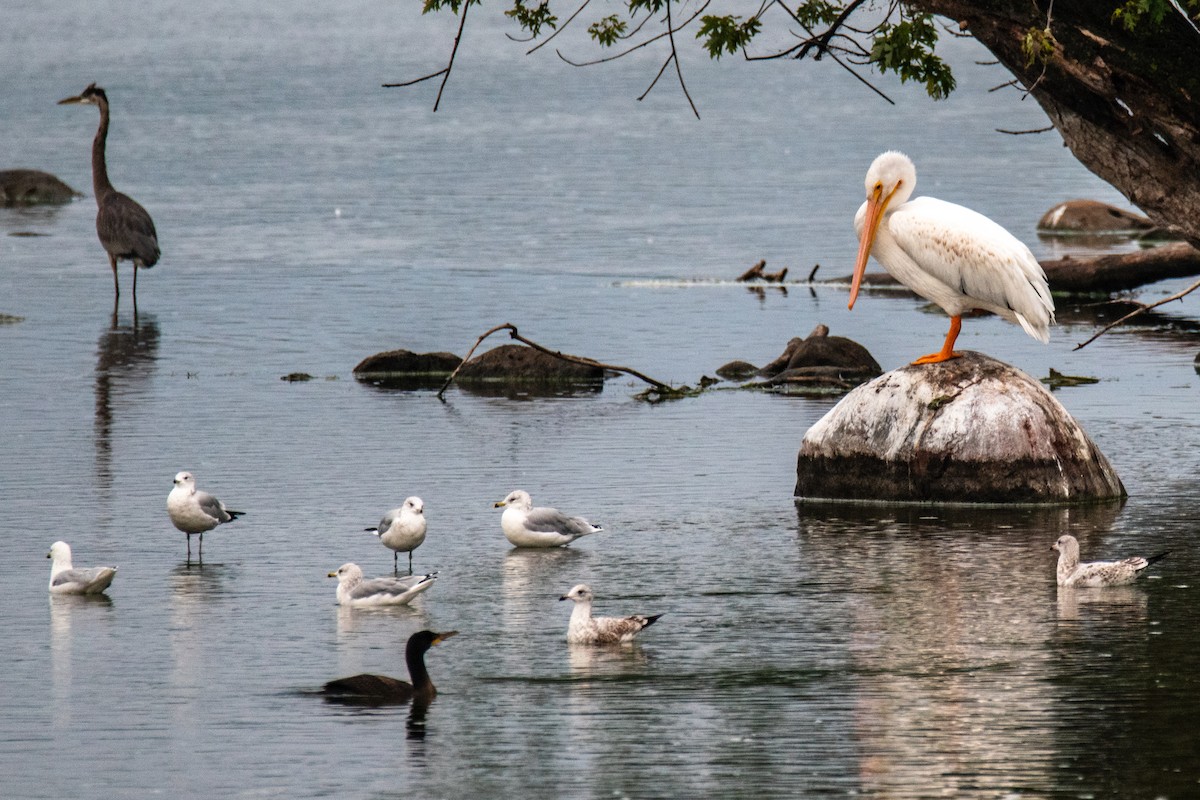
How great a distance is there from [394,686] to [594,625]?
1.38 m

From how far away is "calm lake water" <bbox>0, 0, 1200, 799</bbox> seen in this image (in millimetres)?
9609

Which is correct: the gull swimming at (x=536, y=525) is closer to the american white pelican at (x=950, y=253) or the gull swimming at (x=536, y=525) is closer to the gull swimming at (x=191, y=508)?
the gull swimming at (x=191, y=508)

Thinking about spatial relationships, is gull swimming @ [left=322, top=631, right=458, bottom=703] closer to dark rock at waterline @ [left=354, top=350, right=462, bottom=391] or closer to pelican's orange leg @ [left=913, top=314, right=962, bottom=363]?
pelican's orange leg @ [left=913, top=314, right=962, bottom=363]

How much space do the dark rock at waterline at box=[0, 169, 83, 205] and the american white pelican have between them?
33748 millimetres

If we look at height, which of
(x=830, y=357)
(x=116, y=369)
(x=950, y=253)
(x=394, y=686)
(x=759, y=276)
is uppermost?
(x=950, y=253)

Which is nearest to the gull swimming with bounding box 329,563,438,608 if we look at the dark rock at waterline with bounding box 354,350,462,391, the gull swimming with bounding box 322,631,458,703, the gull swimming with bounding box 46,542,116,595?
the gull swimming with bounding box 46,542,116,595

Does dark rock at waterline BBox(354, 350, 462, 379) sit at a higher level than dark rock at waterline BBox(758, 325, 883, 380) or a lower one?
lower

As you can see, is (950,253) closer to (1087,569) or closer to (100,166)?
(1087,569)

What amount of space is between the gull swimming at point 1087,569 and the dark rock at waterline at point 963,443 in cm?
266

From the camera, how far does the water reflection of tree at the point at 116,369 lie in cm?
1855

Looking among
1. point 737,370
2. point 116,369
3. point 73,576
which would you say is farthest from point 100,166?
point 73,576

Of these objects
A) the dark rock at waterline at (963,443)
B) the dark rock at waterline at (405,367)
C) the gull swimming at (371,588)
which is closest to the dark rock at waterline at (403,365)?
the dark rock at waterline at (405,367)

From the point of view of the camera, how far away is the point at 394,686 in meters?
10.5

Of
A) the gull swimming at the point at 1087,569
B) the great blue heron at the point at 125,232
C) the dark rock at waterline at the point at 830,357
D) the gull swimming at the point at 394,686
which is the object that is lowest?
the gull swimming at the point at 394,686
